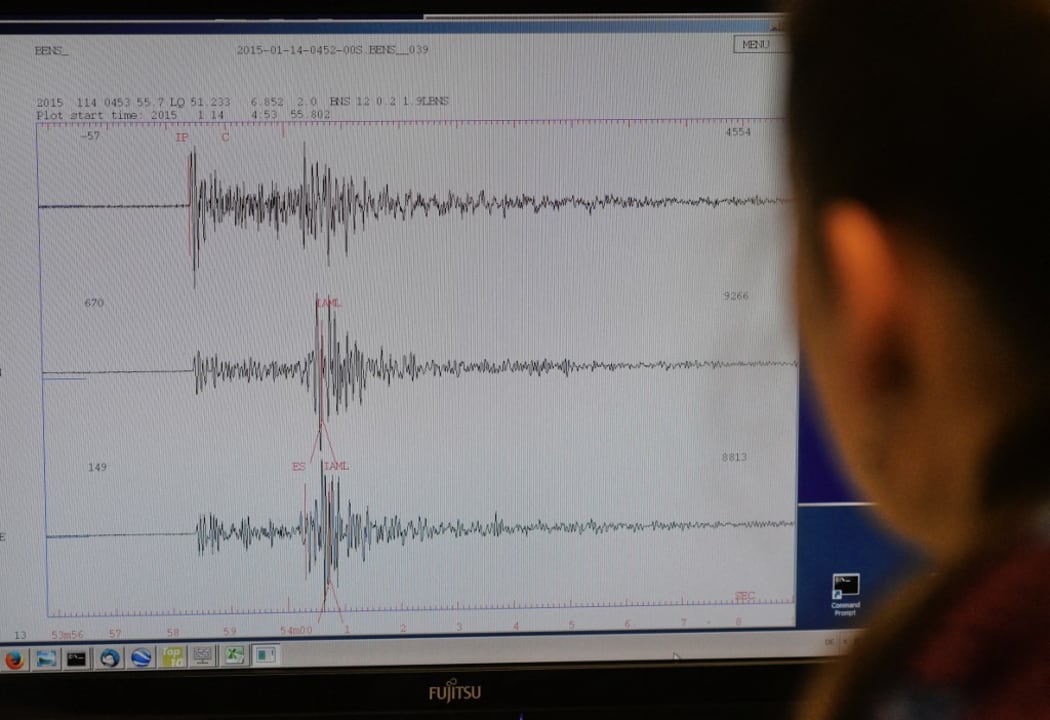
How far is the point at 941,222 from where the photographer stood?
54 centimetres

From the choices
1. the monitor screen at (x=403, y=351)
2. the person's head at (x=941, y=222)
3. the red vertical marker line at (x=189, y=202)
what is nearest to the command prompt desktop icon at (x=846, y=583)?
the monitor screen at (x=403, y=351)

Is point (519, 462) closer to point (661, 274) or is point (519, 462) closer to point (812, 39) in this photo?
point (661, 274)

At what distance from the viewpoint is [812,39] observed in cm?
56

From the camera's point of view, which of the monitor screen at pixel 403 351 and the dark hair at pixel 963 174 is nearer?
the dark hair at pixel 963 174

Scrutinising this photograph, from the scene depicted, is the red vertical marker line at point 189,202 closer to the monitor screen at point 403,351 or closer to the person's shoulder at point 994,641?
the monitor screen at point 403,351

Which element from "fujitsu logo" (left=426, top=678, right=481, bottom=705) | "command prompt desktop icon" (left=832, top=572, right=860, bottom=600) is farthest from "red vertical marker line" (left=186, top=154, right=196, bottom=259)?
"command prompt desktop icon" (left=832, top=572, right=860, bottom=600)

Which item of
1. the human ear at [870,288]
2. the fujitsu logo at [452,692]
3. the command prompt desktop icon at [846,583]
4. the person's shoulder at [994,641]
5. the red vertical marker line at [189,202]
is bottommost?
the fujitsu logo at [452,692]

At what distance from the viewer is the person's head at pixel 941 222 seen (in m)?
0.51

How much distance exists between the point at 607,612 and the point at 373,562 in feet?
0.57

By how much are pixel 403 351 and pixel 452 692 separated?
25cm

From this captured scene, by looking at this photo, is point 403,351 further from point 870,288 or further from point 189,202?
point 870,288

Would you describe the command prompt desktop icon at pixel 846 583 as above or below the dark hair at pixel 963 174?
below

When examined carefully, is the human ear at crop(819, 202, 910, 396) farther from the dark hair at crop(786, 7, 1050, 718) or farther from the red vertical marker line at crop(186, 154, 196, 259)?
the red vertical marker line at crop(186, 154, 196, 259)

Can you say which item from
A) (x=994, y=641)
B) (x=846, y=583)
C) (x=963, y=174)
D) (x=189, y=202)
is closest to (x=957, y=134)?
(x=963, y=174)
